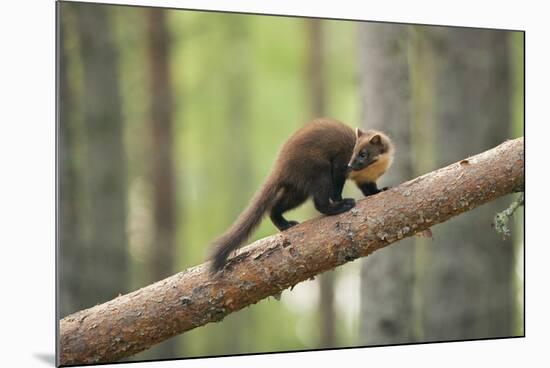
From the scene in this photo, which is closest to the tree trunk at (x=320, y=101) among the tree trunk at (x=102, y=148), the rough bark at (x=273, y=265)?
the tree trunk at (x=102, y=148)

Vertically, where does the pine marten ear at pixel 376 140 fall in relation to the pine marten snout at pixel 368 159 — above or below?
above

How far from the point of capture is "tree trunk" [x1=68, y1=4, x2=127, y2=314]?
7766 mm

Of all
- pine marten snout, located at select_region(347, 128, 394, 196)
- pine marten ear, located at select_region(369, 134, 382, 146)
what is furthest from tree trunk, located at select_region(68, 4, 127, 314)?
pine marten ear, located at select_region(369, 134, 382, 146)

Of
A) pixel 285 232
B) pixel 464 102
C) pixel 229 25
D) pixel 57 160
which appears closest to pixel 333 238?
pixel 285 232

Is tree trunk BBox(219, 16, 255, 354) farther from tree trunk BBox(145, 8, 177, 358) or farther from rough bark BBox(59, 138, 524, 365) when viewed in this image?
rough bark BBox(59, 138, 524, 365)

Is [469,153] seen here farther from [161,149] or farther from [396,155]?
[161,149]

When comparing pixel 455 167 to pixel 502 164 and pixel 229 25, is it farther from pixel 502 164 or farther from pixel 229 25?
pixel 229 25

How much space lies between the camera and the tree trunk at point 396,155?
6.60 metres

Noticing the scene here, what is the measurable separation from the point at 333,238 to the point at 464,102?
10.5ft

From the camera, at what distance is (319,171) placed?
5051 millimetres

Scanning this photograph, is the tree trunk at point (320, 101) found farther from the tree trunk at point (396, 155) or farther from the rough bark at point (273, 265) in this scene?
the rough bark at point (273, 265)

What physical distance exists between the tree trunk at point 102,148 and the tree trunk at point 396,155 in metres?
2.55

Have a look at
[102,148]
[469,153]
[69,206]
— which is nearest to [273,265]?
[69,206]

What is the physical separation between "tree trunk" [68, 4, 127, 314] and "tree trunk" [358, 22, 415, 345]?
2555mm
